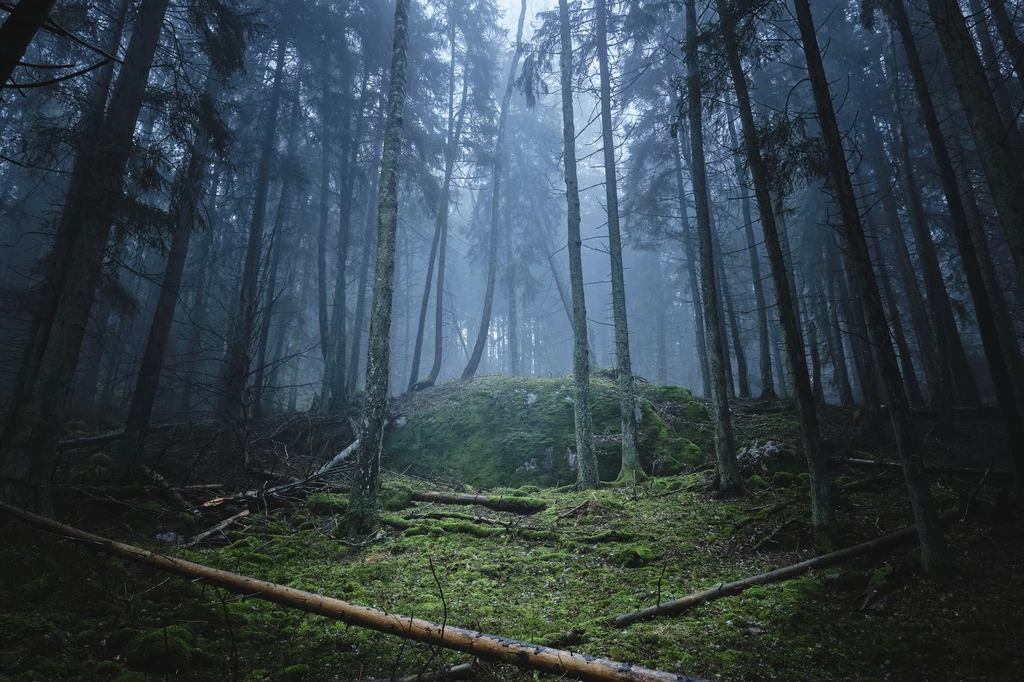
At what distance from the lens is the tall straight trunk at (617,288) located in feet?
36.7

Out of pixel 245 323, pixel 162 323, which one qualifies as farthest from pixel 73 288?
pixel 162 323

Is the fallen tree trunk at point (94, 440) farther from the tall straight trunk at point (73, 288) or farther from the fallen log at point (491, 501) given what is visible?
the fallen log at point (491, 501)

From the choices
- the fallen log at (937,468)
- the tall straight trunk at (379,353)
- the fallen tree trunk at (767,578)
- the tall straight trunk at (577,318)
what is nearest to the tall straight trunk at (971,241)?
the fallen log at (937,468)

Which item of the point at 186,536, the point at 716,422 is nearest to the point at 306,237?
the point at 186,536

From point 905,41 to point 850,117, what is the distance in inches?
489

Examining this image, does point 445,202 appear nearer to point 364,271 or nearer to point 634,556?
point 364,271

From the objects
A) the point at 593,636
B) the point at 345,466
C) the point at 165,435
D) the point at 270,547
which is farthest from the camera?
the point at 165,435

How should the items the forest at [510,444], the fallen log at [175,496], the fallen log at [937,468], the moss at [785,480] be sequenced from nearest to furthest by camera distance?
the forest at [510,444] < the fallen log at [937,468] < the fallen log at [175,496] < the moss at [785,480]

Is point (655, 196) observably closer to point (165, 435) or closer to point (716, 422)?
point (716, 422)

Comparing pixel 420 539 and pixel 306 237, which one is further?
pixel 306 237

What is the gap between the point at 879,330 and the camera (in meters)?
5.03

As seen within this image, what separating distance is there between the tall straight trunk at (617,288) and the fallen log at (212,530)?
307 inches

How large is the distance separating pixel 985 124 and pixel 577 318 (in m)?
7.28

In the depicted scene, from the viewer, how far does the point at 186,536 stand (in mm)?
6828
